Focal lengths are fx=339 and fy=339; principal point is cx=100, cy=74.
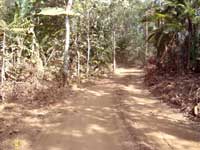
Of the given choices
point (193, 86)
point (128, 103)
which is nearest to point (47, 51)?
point (128, 103)

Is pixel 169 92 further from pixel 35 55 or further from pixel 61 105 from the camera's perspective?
pixel 35 55

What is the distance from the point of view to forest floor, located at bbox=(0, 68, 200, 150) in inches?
341

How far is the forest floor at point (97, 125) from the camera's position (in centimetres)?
866

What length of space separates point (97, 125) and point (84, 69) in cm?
1286

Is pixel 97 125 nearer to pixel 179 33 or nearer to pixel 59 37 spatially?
pixel 179 33

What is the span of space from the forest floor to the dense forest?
4cm

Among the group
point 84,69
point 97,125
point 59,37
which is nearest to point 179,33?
point 84,69

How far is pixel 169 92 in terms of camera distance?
48.4 ft

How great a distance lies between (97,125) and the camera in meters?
10.4

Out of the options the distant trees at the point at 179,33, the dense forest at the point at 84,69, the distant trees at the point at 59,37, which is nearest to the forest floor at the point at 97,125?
the dense forest at the point at 84,69

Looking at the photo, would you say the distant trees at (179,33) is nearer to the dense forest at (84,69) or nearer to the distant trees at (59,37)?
the dense forest at (84,69)

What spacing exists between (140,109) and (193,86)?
279 centimetres

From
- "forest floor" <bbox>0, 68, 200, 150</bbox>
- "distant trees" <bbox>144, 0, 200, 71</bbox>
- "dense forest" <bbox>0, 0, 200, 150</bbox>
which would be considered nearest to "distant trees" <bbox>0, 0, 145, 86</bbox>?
"dense forest" <bbox>0, 0, 200, 150</bbox>

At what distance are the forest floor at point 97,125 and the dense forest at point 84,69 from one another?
0.12 ft
